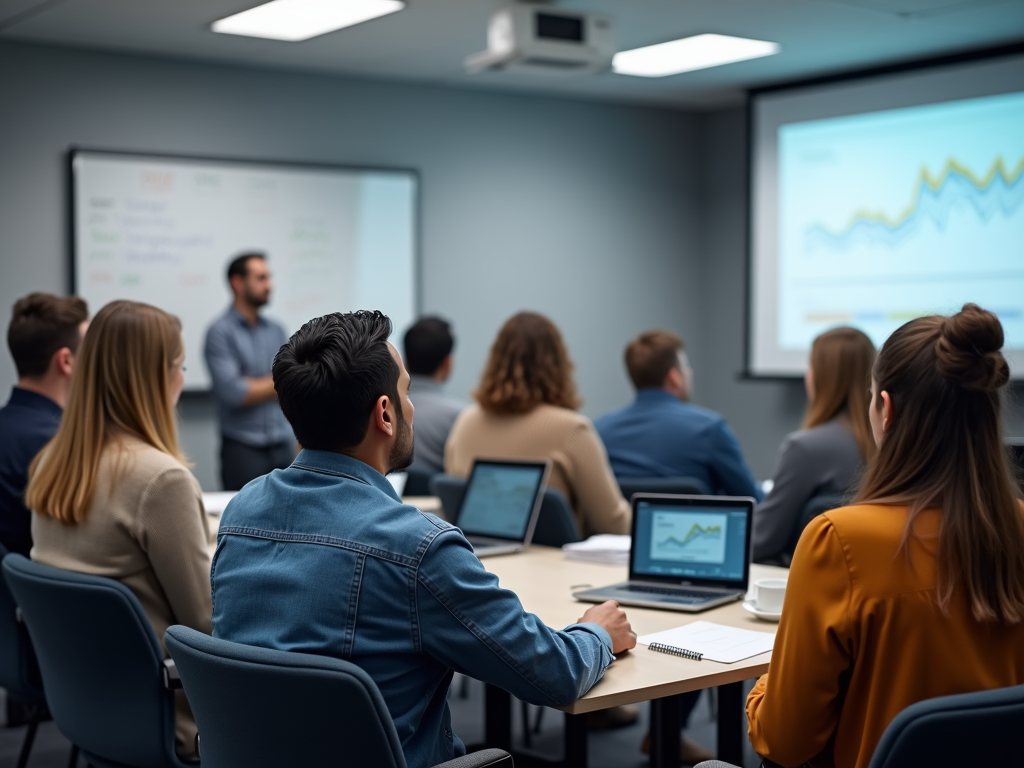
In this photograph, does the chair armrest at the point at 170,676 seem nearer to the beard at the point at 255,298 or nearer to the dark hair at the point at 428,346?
the dark hair at the point at 428,346

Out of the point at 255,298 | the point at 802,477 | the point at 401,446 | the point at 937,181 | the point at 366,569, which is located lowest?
the point at 802,477

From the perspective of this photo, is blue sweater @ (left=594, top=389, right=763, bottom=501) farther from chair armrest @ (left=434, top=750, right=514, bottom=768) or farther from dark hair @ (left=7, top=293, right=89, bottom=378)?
chair armrest @ (left=434, top=750, right=514, bottom=768)

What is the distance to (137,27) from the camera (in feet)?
16.0

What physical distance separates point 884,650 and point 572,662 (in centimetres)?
46

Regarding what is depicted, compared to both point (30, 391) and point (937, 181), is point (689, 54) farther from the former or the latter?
point (30, 391)

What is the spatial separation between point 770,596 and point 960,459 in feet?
2.62

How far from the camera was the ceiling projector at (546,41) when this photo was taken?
4.52 meters

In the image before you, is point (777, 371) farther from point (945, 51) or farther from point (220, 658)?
point (220, 658)

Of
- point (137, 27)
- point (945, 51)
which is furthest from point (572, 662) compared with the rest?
point (945, 51)

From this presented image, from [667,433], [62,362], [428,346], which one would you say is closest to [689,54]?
[428,346]

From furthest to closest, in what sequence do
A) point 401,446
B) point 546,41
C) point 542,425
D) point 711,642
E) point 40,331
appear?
point 546,41, point 542,425, point 40,331, point 711,642, point 401,446

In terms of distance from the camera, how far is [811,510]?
303 centimetres

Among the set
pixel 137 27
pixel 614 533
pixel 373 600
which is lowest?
pixel 614 533

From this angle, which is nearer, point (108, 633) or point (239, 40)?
point (108, 633)
